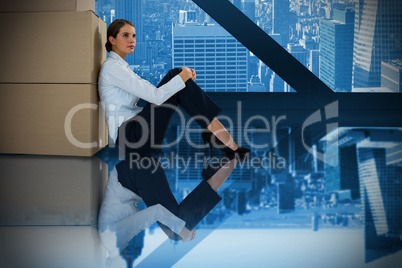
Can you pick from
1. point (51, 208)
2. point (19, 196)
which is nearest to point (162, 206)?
point (51, 208)

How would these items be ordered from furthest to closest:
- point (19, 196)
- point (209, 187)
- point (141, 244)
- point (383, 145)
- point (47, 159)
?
1. point (383, 145)
2. point (47, 159)
3. point (209, 187)
4. point (19, 196)
5. point (141, 244)

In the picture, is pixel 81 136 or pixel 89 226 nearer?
pixel 89 226

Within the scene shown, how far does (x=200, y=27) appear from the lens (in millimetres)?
3926

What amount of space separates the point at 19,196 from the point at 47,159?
0.55m

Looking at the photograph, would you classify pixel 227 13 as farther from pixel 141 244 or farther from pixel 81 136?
pixel 141 244

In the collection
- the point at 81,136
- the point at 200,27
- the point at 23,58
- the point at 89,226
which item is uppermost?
the point at 200,27

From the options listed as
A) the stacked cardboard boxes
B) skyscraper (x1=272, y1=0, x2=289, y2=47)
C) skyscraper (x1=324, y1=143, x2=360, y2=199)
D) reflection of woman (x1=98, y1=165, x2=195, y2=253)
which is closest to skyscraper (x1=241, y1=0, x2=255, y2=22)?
skyscraper (x1=272, y1=0, x2=289, y2=47)

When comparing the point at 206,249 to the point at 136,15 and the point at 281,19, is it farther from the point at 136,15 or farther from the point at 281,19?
the point at 281,19

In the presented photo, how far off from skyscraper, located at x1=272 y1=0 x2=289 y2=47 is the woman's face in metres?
2.27

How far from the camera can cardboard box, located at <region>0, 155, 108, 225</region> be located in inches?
51.9

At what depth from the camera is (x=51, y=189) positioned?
1.57 m

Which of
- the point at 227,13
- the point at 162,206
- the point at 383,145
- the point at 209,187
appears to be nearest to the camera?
the point at 162,206

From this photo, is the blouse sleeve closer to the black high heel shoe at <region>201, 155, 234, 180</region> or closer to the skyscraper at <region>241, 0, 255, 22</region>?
the black high heel shoe at <region>201, 155, 234, 180</region>

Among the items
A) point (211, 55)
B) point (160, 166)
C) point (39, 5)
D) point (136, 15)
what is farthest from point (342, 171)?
point (136, 15)
